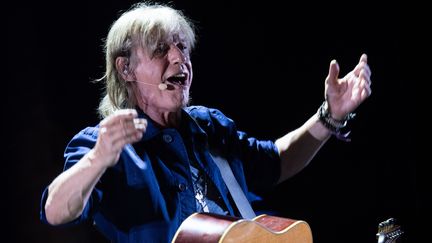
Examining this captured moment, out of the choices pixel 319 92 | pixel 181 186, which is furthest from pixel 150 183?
pixel 319 92

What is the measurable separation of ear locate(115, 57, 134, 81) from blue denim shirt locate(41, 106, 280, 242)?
16cm

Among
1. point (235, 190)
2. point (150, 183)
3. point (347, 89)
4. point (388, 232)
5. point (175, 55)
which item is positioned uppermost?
point (175, 55)

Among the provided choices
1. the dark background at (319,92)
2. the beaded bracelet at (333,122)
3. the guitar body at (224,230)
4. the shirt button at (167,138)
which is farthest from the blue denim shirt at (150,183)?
the dark background at (319,92)

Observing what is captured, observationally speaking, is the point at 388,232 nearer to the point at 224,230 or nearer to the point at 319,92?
the point at 224,230

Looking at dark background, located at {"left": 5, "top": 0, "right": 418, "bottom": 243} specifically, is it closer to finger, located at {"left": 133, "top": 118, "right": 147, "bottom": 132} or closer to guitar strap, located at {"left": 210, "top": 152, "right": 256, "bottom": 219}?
guitar strap, located at {"left": 210, "top": 152, "right": 256, "bottom": 219}

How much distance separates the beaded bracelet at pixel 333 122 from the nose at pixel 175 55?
0.55m

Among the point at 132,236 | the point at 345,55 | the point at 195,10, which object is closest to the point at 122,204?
the point at 132,236

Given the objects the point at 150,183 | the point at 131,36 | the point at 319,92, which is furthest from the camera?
the point at 319,92

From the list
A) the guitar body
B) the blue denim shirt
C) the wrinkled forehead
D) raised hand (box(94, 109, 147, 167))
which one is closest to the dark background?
the wrinkled forehead

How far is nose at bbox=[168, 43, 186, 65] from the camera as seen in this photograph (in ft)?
6.66

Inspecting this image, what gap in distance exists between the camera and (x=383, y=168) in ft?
9.93

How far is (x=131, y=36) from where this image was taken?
2068mm

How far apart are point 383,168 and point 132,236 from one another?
1.68 m

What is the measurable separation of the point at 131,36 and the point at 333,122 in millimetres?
794
